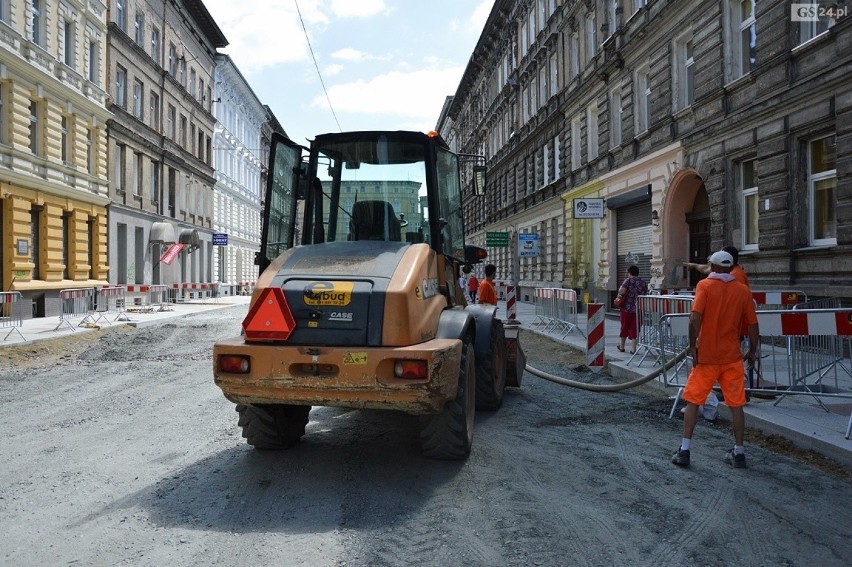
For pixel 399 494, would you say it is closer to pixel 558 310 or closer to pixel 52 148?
pixel 558 310

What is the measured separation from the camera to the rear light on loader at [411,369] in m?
4.39

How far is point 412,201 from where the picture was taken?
5652mm

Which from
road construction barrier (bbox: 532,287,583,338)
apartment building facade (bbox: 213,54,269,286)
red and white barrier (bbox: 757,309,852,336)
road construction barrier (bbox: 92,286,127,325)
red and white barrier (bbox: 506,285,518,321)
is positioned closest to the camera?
red and white barrier (bbox: 757,309,852,336)

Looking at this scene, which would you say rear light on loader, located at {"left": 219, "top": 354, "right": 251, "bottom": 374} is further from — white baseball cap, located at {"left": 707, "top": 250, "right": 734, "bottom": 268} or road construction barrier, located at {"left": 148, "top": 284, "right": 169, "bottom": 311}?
road construction barrier, located at {"left": 148, "top": 284, "right": 169, "bottom": 311}

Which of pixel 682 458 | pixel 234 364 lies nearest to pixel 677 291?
pixel 682 458

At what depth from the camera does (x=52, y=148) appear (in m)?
21.7

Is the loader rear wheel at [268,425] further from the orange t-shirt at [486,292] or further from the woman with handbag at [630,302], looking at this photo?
the woman with handbag at [630,302]

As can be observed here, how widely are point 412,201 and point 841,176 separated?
861 cm

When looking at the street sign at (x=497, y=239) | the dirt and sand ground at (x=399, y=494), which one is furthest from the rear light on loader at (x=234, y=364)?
the street sign at (x=497, y=239)

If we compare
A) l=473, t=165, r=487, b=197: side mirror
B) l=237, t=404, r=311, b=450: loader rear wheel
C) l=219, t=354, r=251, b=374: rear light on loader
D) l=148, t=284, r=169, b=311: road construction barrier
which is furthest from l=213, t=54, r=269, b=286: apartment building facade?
l=219, t=354, r=251, b=374: rear light on loader

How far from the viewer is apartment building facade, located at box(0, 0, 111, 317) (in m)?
19.3

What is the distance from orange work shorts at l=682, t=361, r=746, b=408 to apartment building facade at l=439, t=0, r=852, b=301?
434 cm

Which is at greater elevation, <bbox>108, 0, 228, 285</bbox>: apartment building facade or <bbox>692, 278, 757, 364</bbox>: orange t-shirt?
<bbox>108, 0, 228, 285</bbox>: apartment building facade

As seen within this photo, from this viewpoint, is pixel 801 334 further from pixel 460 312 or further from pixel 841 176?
pixel 841 176
